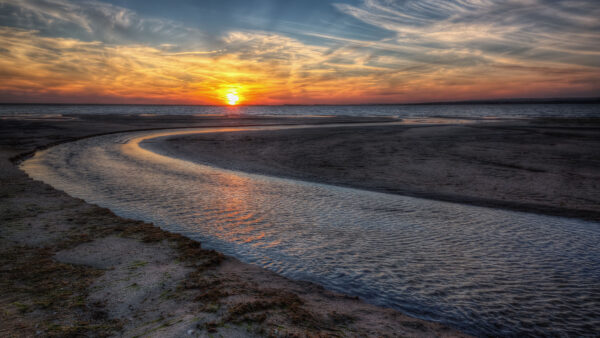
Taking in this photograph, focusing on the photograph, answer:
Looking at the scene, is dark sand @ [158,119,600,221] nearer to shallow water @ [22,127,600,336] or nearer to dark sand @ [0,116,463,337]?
shallow water @ [22,127,600,336]

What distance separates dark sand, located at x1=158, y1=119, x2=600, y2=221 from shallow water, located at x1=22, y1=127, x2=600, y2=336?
1.27m

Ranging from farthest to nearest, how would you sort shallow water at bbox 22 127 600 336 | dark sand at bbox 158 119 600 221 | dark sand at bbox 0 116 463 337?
1. dark sand at bbox 158 119 600 221
2. shallow water at bbox 22 127 600 336
3. dark sand at bbox 0 116 463 337

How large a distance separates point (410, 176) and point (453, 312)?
8.76 metres

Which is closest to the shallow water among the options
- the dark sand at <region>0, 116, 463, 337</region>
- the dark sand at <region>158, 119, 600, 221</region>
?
the dark sand at <region>0, 116, 463, 337</region>

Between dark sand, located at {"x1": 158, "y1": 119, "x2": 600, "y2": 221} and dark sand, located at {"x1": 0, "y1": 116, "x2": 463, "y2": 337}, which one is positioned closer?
dark sand, located at {"x1": 0, "y1": 116, "x2": 463, "y2": 337}

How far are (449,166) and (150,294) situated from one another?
1283 cm

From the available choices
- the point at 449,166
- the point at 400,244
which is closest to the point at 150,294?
the point at 400,244

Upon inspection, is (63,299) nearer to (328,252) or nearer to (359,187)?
(328,252)

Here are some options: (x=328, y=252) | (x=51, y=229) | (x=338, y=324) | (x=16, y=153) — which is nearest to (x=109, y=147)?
(x=16, y=153)

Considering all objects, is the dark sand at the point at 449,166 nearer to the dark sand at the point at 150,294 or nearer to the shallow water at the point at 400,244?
the shallow water at the point at 400,244

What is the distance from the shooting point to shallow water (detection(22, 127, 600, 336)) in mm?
4004

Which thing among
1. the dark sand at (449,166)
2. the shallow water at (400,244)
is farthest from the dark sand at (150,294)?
the dark sand at (449,166)

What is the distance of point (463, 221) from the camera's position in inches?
290

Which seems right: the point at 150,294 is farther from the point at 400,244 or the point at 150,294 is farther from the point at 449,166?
the point at 449,166
